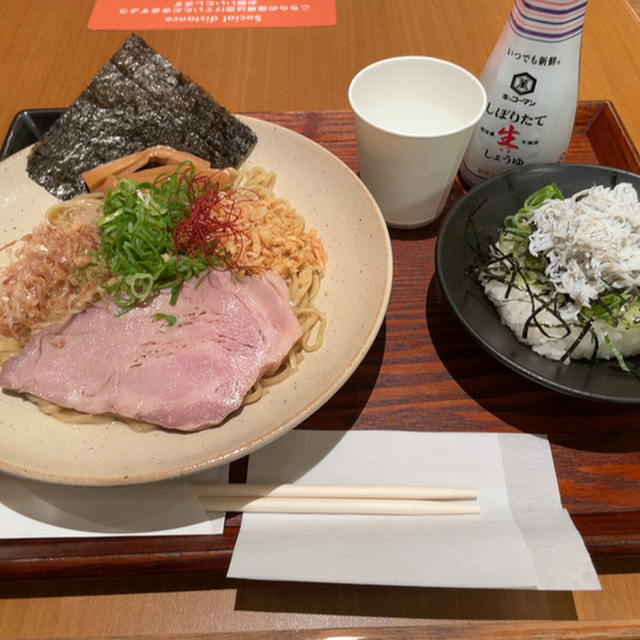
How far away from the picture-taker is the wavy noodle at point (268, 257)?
1.53 metres

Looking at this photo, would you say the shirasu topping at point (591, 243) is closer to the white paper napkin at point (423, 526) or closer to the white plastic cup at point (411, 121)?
the white plastic cup at point (411, 121)

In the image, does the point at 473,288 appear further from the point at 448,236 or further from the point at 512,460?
the point at 512,460

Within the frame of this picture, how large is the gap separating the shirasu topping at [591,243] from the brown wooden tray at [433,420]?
35cm

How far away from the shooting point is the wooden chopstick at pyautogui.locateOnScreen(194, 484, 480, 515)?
1.24 metres

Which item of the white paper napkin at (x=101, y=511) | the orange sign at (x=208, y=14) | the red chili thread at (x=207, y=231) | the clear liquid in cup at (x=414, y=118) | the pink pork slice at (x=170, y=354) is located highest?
the orange sign at (x=208, y=14)

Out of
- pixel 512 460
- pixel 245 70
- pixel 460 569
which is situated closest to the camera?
pixel 460 569

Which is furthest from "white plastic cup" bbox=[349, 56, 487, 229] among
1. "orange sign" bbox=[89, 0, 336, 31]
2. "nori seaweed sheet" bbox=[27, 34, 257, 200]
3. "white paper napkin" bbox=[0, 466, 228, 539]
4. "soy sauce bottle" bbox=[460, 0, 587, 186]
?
"orange sign" bbox=[89, 0, 336, 31]

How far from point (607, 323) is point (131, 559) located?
150cm

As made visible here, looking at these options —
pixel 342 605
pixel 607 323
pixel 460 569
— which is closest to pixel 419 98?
pixel 607 323

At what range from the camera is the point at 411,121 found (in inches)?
67.8

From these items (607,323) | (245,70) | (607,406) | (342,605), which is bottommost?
(342,605)

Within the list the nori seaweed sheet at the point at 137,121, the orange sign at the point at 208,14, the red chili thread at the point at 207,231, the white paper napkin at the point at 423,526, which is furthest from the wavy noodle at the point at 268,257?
the orange sign at the point at 208,14

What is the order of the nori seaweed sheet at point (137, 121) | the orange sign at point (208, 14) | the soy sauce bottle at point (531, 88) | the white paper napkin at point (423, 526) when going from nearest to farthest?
the white paper napkin at point (423, 526) < the soy sauce bottle at point (531, 88) < the nori seaweed sheet at point (137, 121) < the orange sign at point (208, 14)

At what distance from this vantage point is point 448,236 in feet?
5.16
